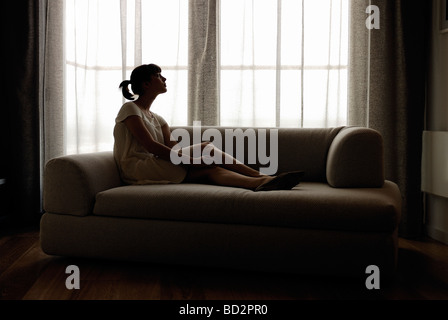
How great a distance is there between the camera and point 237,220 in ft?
6.71

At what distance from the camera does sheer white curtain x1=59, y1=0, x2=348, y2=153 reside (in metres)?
3.22

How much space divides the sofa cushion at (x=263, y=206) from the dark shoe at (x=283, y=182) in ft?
0.23

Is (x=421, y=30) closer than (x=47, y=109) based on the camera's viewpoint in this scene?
Yes

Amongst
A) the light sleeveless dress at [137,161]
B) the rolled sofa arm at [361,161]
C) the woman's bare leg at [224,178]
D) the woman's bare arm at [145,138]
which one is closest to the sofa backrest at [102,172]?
the rolled sofa arm at [361,161]

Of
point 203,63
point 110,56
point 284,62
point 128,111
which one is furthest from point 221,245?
point 110,56

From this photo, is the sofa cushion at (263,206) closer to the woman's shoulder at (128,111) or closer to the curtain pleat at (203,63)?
the woman's shoulder at (128,111)

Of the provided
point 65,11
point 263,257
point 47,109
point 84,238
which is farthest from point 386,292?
point 65,11

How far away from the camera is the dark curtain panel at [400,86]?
2.98 m

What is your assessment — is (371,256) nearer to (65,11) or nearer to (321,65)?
(321,65)

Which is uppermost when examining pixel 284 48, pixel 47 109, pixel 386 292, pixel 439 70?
pixel 284 48

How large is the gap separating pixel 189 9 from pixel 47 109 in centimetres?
131

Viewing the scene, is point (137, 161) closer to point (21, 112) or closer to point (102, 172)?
point (102, 172)

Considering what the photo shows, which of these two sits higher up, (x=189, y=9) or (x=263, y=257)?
(x=189, y=9)

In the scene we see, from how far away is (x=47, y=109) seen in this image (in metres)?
3.24
